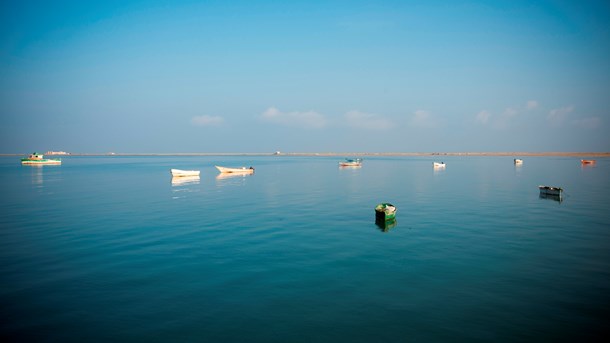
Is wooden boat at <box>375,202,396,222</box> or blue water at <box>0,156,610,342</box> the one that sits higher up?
wooden boat at <box>375,202,396,222</box>

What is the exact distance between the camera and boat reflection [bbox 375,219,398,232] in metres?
27.4

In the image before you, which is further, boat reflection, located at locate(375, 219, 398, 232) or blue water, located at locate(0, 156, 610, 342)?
boat reflection, located at locate(375, 219, 398, 232)

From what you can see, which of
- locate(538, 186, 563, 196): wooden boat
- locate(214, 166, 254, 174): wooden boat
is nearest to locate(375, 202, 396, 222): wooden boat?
locate(538, 186, 563, 196): wooden boat

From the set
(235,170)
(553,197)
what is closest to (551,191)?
(553,197)

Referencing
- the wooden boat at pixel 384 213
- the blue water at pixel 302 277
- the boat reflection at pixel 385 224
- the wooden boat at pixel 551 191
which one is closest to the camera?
the blue water at pixel 302 277

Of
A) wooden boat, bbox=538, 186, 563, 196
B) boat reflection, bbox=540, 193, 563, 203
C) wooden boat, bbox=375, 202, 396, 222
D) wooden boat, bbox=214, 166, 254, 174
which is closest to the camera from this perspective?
wooden boat, bbox=375, 202, 396, 222

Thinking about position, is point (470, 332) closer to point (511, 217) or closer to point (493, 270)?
point (493, 270)

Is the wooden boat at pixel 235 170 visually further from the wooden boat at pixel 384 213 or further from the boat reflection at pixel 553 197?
the wooden boat at pixel 384 213

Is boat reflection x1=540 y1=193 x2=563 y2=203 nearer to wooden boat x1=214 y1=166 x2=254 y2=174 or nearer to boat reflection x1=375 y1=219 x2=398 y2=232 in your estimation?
boat reflection x1=375 y1=219 x2=398 y2=232

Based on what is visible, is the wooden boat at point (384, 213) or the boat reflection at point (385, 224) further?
the wooden boat at point (384, 213)

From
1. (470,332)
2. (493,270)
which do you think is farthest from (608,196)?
(470,332)

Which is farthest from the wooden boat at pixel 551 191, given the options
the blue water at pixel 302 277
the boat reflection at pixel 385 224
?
the boat reflection at pixel 385 224

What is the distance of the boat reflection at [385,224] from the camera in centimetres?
2742

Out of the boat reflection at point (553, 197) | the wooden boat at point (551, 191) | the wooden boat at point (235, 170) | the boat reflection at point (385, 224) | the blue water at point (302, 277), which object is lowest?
the blue water at point (302, 277)
